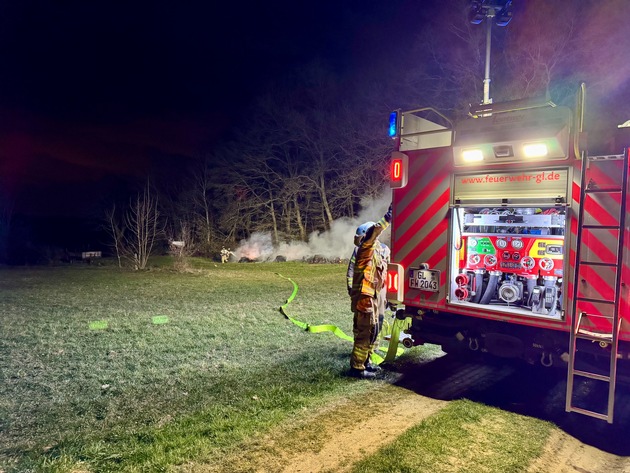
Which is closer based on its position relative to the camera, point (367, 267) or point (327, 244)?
point (367, 267)

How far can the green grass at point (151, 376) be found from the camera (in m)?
3.71

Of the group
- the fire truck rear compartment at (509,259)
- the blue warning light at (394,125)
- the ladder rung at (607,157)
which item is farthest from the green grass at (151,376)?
the ladder rung at (607,157)

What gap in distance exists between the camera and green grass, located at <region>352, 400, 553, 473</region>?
3.38m

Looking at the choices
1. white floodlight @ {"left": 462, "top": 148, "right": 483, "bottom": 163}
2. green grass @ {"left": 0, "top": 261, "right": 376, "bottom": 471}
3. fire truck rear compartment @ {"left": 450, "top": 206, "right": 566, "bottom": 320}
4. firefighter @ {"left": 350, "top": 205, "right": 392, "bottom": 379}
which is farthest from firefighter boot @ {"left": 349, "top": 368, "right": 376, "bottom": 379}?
white floodlight @ {"left": 462, "top": 148, "right": 483, "bottom": 163}

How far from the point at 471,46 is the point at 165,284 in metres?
15.2

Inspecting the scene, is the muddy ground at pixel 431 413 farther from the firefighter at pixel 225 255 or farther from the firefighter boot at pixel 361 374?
the firefighter at pixel 225 255

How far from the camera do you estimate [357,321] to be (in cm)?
542

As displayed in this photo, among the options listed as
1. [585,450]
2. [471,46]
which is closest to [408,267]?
[585,450]

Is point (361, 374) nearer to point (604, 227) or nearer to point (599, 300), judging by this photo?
point (599, 300)

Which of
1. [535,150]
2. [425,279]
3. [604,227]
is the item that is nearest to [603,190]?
[604,227]

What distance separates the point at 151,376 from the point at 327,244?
20.4 meters

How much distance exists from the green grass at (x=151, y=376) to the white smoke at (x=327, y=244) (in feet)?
44.6

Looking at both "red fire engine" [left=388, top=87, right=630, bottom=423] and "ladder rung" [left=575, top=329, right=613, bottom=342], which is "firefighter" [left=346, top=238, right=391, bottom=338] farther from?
"ladder rung" [left=575, top=329, right=613, bottom=342]

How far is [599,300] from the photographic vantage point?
379cm
